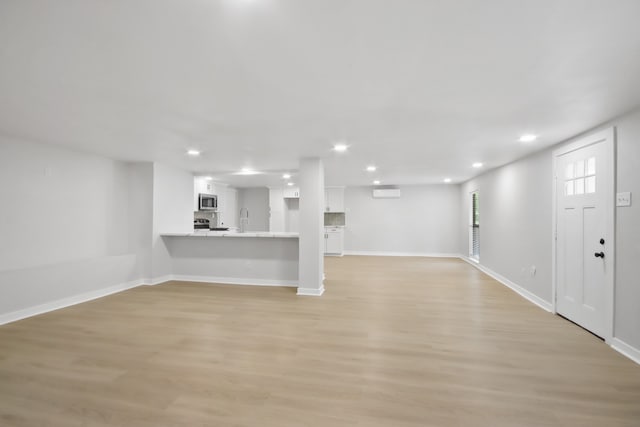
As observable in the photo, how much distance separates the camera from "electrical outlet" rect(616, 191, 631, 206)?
2.72m

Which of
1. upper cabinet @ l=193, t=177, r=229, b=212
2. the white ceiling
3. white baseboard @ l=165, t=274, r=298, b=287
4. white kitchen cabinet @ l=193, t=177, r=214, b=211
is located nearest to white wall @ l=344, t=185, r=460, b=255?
upper cabinet @ l=193, t=177, r=229, b=212

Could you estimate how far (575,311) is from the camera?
3.50 metres

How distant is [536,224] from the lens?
14.5 feet

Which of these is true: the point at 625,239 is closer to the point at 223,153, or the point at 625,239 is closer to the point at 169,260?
the point at 223,153

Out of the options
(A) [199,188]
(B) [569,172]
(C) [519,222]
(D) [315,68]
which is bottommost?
(C) [519,222]

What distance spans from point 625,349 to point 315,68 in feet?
12.1

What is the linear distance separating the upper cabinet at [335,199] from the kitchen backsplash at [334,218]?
0.44 meters

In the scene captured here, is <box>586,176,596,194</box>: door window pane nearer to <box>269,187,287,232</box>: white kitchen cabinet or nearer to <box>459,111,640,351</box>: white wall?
<box>459,111,640,351</box>: white wall

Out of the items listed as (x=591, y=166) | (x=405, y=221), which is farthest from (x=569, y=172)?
(x=405, y=221)

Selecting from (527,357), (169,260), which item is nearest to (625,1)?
(527,357)

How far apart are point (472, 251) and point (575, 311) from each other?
15.8ft

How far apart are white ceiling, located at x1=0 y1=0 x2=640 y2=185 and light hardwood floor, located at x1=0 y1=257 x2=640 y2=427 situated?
7.37ft

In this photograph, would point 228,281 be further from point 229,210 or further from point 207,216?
point 229,210

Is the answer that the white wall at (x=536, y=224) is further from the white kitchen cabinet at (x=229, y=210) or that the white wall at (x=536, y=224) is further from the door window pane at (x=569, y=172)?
the white kitchen cabinet at (x=229, y=210)
